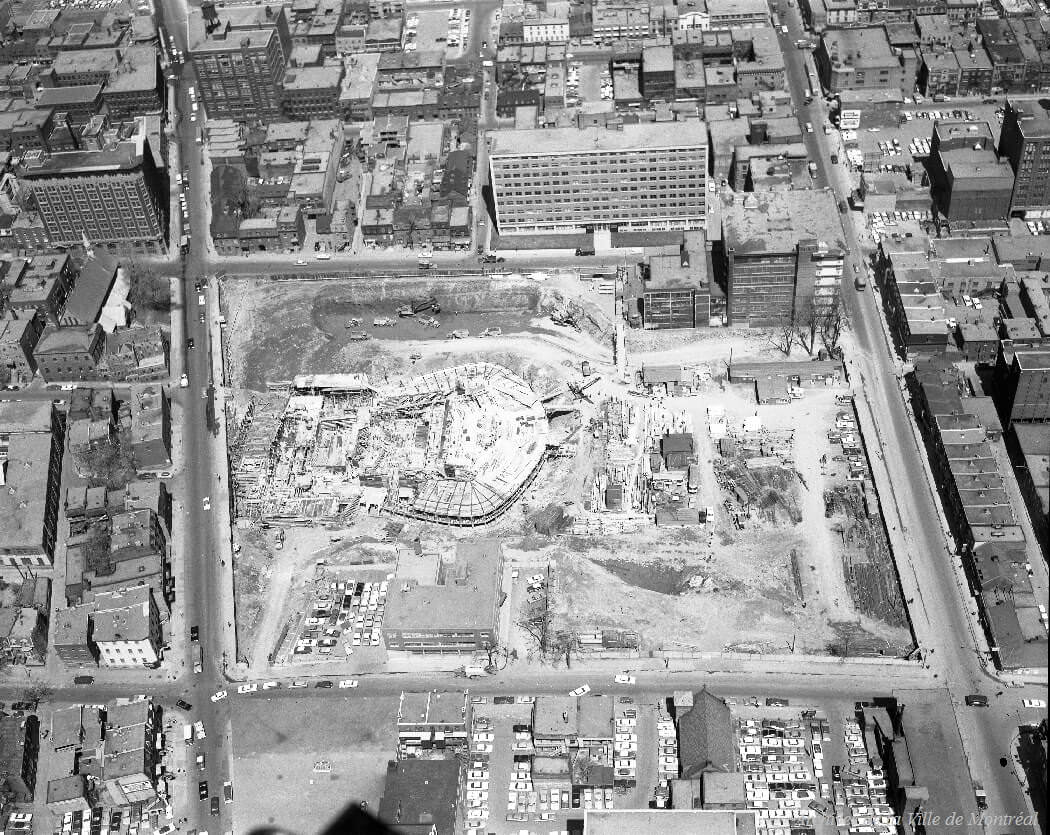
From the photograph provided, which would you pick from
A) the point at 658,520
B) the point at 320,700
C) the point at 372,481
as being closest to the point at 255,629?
the point at 320,700

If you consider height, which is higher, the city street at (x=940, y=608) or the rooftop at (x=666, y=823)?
the city street at (x=940, y=608)

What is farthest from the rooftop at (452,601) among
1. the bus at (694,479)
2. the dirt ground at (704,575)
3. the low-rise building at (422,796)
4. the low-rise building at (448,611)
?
the bus at (694,479)

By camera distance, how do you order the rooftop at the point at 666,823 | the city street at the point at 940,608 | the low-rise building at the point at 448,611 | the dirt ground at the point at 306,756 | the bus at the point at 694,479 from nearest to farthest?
the rooftop at the point at 666,823
the city street at the point at 940,608
the dirt ground at the point at 306,756
the low-rise building at the point at 448,611
the bus at the point at 694,479

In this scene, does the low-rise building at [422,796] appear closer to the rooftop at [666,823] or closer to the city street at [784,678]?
the city street at [784,678]

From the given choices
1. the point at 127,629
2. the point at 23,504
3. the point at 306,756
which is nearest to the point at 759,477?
the point at 306,756

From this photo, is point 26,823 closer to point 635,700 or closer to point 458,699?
point 458,699

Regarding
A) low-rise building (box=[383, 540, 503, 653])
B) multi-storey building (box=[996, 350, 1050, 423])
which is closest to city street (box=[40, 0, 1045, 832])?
low-rise building (box=[383, 540, 503, 653])

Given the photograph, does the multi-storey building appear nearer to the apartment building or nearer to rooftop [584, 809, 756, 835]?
rooftop [584, 809, 756, 835]
